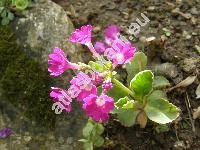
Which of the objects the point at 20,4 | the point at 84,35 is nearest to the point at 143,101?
the point at 84,35

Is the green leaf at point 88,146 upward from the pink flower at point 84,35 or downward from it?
downward

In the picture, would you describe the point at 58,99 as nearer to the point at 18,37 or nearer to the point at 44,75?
the point at 44,75

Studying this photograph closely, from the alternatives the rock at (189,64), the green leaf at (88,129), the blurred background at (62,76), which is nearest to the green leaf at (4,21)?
the blurred background at (62,76)

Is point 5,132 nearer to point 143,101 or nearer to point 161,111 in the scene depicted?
point 143,101

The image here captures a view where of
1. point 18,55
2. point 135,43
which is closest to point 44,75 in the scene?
point 18,55

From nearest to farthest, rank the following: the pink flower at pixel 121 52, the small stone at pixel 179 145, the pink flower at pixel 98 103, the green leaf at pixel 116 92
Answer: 1. the pink flower at pixel 98 103
2. the pink flower at pixel 121 52
3. the green leaf at pixel 116 92
4. the small stone at pixel 179 145

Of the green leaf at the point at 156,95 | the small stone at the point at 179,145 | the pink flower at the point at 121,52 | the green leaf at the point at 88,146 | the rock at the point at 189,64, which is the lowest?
the small stone at the point at 179,145

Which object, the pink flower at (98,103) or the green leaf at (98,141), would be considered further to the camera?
the green leaf at (98,141)

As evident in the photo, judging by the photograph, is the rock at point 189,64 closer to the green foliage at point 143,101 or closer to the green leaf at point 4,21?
the green foliage at point 143,101
